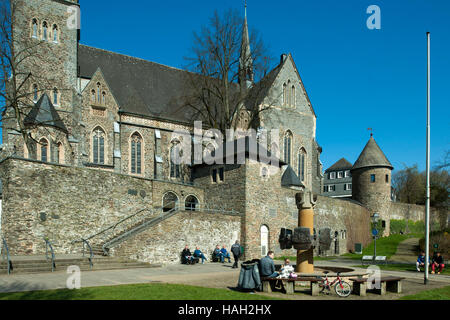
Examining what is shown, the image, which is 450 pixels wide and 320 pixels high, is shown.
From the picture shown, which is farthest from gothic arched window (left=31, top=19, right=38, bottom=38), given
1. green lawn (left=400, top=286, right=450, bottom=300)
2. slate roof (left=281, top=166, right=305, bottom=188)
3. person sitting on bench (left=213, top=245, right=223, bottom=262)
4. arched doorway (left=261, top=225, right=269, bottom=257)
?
green lawn (left=400, top=286, right=450, bottom=300)

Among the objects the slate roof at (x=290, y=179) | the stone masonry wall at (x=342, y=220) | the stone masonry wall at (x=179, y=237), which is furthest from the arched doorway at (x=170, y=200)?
the slate roof at (x=290, y=179)

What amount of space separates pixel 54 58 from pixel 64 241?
1772 cm

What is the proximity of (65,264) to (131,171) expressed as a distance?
62.5 feet

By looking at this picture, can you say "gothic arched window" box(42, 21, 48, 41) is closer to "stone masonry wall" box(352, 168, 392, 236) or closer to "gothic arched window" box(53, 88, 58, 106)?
"gothic arched window" box(53, 88, 58, 106)

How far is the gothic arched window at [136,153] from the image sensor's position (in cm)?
3772

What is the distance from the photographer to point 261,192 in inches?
1200

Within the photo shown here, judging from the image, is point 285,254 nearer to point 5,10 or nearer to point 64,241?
point 64,241

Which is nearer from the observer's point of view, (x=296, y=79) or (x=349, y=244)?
(x=349, y=244)

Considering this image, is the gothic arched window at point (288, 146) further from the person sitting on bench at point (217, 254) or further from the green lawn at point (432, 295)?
the green lawn at point (432, 295)

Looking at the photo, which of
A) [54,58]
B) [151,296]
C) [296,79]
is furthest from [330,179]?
[151,296]

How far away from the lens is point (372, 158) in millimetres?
51688

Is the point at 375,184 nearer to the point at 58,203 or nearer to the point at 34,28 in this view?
the point at 58,203

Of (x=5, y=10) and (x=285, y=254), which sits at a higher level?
(x=5, y=10)

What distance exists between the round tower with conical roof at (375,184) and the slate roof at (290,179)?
482 inches
